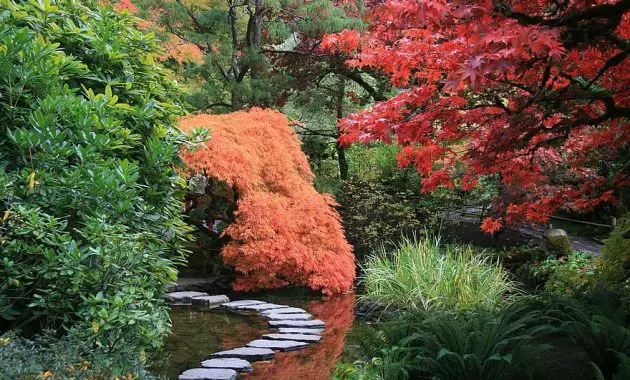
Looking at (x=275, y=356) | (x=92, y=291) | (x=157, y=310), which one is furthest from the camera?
(x=275, y=356)

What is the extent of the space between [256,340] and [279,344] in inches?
12.3

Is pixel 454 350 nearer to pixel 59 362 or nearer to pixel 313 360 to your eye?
pixel 313 360

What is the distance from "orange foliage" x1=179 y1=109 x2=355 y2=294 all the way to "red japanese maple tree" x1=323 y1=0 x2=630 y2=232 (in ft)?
11.9

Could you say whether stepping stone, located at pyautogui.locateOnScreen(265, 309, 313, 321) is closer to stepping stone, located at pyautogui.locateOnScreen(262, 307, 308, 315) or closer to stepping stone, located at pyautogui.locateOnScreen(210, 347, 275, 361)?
stepping stone, located at pyautogui.locateOnScreen(262, 307, 308, 315)

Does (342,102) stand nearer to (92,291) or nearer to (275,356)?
(275,356)

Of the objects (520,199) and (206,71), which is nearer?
(520,199)

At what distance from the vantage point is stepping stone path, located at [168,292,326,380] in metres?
5.10

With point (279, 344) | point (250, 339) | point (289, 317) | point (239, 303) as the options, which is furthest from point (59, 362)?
point (239, 303)

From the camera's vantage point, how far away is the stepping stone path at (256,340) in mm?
5102

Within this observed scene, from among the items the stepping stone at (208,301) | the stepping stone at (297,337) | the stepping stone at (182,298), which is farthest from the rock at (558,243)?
the stepping stone at (182,298)

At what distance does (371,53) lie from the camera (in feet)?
17.0

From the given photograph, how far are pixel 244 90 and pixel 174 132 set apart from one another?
25.9 ft

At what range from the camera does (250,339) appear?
6.67m

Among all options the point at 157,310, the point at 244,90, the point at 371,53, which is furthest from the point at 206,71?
the point at 157,310
